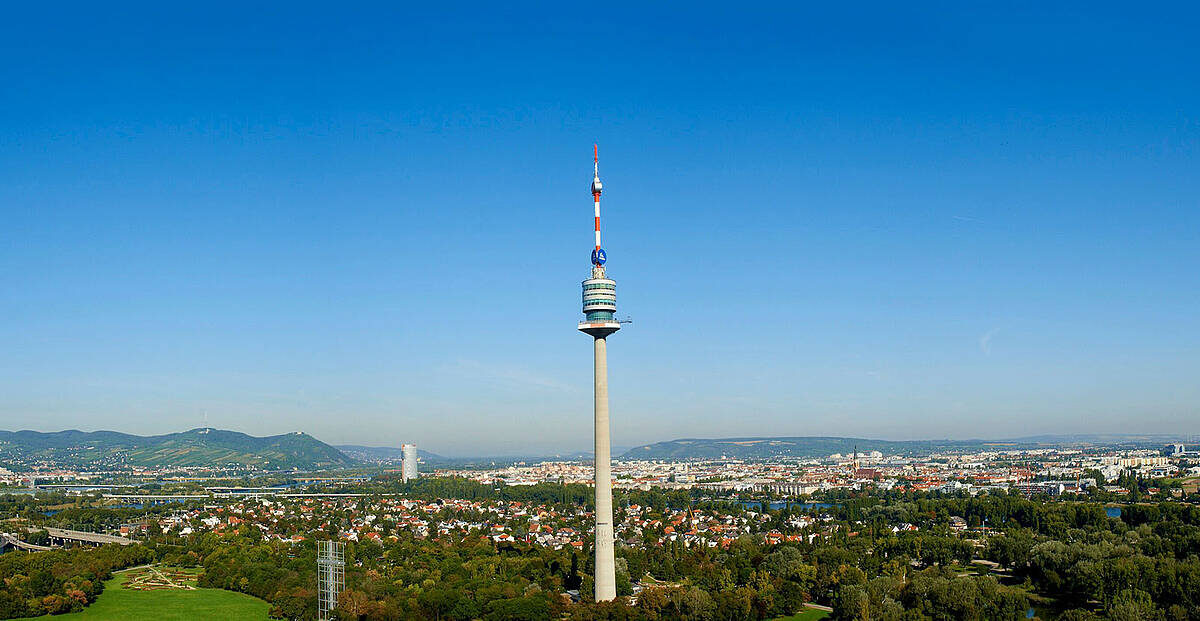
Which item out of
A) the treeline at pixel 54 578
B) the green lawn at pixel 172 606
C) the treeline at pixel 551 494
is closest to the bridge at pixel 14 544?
the treeline at pixel 54 578

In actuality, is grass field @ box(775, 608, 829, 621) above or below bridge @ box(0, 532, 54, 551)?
above

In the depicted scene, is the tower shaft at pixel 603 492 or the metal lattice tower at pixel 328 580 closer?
the metal lattice tower at pixel 328 580

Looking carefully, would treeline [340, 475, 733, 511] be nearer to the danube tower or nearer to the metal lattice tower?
the danube tower

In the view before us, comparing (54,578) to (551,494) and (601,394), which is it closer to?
(601,394)

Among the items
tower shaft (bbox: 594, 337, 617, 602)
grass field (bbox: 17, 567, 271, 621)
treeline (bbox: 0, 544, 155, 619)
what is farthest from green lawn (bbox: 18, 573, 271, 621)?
tower shaft (bbox: 594, 337, 617, 602)

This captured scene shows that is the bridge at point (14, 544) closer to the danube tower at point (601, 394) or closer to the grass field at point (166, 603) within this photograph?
the grass field at point (166, 603)

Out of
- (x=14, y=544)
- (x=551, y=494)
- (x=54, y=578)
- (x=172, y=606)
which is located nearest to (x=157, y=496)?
(x=551, y=494)

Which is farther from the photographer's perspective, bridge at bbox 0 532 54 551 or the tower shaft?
bridge at bbox 0 532 54 551

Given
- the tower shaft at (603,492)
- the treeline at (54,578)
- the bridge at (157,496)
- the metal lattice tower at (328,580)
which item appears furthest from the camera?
the bridge at (157,496)
